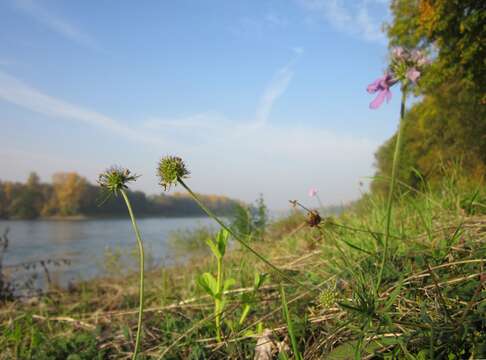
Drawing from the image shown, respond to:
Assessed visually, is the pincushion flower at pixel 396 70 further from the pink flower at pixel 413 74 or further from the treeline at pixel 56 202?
the treeline at pixel 56 202

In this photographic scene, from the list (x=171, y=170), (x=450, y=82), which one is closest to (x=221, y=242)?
(x=171, y=170)

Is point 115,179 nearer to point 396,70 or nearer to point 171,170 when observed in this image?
point 171,170

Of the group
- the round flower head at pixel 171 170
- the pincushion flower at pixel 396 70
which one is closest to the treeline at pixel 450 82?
the pincushion flower at pixel 396 70

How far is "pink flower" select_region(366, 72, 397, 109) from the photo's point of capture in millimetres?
1159

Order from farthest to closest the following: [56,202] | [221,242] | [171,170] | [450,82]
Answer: [56,202], [450,82], [221,242], [171,170]

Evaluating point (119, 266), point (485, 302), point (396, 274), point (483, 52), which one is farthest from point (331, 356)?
point (483, 52)

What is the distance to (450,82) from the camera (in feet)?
43.3

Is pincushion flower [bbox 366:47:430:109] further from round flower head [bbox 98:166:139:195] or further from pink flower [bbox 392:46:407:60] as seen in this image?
round flower head [bbox 98:166:139:195]

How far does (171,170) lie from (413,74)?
796 millimetres

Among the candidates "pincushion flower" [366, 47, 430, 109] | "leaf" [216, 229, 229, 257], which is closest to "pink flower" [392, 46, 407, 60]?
"pincushion flower" [366, 47, 430, 109]

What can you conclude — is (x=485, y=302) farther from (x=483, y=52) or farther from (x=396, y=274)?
(x=483, y=52)

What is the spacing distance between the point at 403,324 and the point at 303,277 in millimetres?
1111

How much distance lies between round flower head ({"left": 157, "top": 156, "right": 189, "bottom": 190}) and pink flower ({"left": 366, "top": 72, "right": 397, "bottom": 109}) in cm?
66

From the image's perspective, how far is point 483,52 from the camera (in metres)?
9.33
